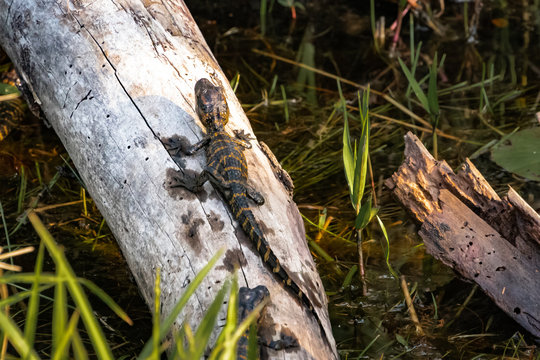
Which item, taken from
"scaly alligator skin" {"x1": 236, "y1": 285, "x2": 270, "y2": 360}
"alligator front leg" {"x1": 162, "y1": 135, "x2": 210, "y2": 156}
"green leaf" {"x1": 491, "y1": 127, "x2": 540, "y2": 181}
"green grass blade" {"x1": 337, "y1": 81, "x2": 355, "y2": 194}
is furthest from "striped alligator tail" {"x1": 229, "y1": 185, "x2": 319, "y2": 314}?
"green leaf" {"x1": 491, "y1": 127, "x2": 540, "y2": 181}

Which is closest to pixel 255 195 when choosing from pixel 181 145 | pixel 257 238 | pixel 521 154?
pixel 257 238

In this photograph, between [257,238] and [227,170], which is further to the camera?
[227,170]

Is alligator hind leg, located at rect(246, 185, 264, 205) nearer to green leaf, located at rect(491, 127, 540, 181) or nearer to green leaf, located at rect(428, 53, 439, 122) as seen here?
green leaf, located at rect(428, 53, 439, 122)

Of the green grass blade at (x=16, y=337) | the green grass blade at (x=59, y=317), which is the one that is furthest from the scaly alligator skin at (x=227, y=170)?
the green grass blade at (x=16, y=337)

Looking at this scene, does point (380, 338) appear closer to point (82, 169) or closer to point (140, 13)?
point (82, 169)

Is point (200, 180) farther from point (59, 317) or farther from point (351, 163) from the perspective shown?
point (59, 317)

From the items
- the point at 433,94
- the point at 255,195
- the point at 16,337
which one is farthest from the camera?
the point at 433,94
